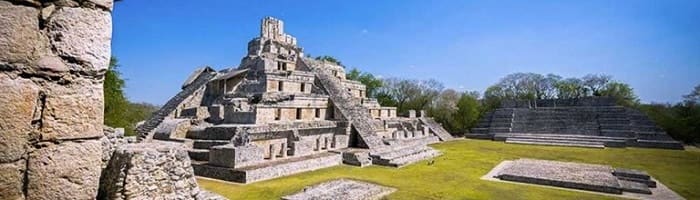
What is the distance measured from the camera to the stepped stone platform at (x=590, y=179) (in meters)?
11.3

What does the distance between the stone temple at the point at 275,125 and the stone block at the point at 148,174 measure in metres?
7.69

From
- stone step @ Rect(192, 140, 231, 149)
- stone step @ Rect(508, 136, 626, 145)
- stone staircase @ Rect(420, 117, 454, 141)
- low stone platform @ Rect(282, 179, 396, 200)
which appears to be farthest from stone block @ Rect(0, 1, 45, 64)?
stone step @ Rect(508, 136, 626, 145)

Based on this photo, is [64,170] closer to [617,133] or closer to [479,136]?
[479,136]

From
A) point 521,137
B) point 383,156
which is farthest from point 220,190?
point 521,137

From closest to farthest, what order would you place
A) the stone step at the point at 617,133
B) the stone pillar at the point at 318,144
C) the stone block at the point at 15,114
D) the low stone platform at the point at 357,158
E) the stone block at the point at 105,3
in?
the stone block at the point at 15,114
the stone block at the point at 105,3
the low stone platform at the point at 357,158
the stone pillar at the point at 318,144
the stone step at the point at 617,133

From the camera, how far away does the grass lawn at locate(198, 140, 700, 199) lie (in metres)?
10.6

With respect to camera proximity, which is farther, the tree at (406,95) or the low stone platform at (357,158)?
the tree at (406,95)

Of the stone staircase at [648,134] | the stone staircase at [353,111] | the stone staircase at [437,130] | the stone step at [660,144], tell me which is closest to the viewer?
the stone staircase at [353,111]

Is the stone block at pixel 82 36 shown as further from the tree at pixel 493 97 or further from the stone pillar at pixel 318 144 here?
the tree at pixel 493 97

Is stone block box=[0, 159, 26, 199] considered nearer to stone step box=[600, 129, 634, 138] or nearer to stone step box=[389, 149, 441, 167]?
stone step box=[389, 149, 441, 167]

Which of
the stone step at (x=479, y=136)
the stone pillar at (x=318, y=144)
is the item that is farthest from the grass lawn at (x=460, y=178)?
the stone step at (x=479, y=136)

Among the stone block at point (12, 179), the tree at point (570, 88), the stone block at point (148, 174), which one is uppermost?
the tree at point (570, 88)

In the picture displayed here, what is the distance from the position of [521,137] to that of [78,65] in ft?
103

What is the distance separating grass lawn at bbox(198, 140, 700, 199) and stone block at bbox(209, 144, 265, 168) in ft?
2.97
